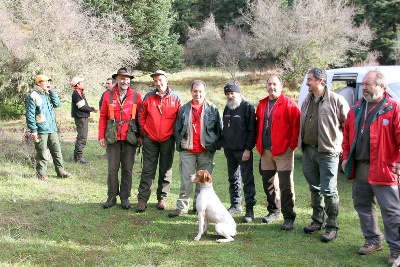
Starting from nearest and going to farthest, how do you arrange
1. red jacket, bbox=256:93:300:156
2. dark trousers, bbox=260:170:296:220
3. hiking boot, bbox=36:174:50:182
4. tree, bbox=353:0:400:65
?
red jacket, bbox=256:93:300:156 → dark trousers, bbox=260:170:296:220 → hiking boot, bbox=36:174:50:182 → tree, bbox=353:0:400:65

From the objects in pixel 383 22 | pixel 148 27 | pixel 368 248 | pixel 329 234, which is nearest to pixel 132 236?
pixel 329 234

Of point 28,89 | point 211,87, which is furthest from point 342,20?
point 28,89

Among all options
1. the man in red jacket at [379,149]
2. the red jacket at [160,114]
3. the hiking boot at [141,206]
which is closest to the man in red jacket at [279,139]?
the man in red jacket at [379,149]

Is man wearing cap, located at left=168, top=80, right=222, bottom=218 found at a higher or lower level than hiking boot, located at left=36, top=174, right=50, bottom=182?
higher

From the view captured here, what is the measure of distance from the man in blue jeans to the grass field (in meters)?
0.52

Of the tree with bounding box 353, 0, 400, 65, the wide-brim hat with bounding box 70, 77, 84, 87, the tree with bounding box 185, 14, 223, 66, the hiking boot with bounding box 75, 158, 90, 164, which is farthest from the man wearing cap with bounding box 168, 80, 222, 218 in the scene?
the tree with bounding box 185, 14, 223, 66

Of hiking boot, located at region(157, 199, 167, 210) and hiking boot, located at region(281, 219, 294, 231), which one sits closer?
hiking boot, located at region(281, 219, 294, 231)

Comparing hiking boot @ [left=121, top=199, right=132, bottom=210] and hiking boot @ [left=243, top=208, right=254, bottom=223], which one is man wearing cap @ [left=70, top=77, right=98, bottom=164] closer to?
hiking boot @ [left=121, top=199, right=132, bottom=210]

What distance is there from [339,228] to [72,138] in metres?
9.17

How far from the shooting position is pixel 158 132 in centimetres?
555

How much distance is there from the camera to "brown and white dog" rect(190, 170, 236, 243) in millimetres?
4656

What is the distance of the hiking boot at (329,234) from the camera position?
15.3ft

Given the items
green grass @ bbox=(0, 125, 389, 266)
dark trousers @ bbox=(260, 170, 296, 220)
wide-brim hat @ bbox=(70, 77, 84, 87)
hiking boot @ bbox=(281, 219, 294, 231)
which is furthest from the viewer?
wide-brim hat @ bbox=(70, 77, 84, 87)

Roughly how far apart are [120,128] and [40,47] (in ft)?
36.9
